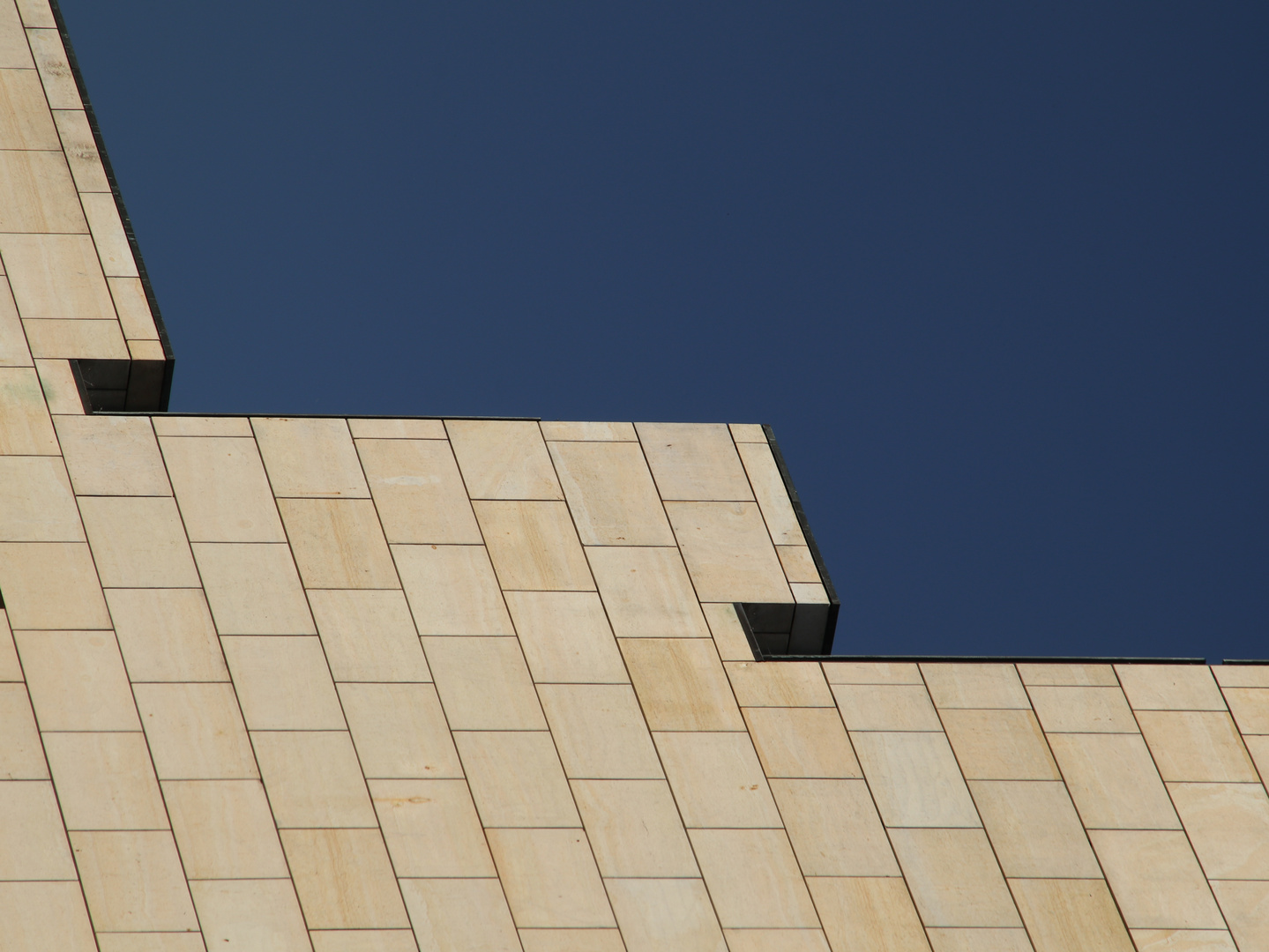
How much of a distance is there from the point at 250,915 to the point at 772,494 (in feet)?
34.7

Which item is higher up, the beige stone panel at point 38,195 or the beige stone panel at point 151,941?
the beige stone panel at point 38,195

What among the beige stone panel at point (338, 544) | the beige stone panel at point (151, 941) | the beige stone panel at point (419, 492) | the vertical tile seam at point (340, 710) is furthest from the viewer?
the beige stone panel at point (419, 492)

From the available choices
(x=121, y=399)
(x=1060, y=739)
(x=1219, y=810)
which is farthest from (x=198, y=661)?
A: (x=1219, y=810)

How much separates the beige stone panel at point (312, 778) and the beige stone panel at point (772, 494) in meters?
7.69

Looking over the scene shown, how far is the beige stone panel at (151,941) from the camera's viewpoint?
20.8 meters

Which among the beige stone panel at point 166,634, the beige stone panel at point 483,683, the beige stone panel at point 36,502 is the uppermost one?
the beige stone panel at point 36,502

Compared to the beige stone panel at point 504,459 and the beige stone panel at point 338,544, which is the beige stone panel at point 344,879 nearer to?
the beige stone panel at point 338,544

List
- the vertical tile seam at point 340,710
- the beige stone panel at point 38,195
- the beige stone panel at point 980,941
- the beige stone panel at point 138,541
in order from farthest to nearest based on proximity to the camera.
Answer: the beige stone panel at point 38,195 < the beige stone panel at point 138,541 < the beige stone panel at point 980,941 < the vertical tile seam at point 340,710

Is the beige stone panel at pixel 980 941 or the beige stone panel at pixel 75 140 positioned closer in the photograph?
the beige stone panel at pixel 980 941

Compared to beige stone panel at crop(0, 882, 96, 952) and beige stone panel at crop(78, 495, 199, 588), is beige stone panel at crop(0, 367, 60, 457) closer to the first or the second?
beige stone panel at crop(78, 495, 199, 588)

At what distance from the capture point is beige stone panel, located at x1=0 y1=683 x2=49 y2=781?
71.9 feet

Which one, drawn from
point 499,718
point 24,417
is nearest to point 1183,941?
point 499,718

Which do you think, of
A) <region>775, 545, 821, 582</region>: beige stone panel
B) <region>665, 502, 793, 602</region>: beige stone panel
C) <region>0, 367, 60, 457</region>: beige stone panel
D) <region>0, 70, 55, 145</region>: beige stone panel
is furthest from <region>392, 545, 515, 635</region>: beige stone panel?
<region>0, 70, 55, 145</region>: beige stone panel

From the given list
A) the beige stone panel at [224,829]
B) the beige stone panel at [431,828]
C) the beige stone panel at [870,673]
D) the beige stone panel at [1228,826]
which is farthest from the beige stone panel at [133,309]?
the beige stone panel at [1228,826]
